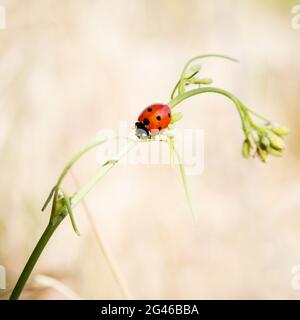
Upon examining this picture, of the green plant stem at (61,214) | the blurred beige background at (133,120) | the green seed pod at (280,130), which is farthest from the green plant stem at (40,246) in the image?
the blurred beige background at (133,120)

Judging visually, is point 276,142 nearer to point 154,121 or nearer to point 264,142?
point 264,142

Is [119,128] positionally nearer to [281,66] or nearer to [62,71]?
[62,71]

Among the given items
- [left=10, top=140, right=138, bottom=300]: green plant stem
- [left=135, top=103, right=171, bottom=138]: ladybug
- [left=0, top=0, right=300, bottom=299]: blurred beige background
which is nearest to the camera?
[left=10, top=140, right=138, bottom=300]: green plant stem

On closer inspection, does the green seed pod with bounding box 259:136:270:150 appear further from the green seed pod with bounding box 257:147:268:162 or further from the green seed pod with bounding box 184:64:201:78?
the green seed pod with bounding box 184:64:201:78

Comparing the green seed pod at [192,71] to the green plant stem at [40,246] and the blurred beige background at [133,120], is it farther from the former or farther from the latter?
the blurred beige background at [133,120]

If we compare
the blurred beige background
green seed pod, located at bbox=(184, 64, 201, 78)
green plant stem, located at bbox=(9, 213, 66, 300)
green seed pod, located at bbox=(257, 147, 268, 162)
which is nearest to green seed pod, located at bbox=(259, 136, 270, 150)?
green seed pod, located at bbox=(257, 147, 268, 162)

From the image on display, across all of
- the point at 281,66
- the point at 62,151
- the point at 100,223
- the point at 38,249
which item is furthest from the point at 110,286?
the point at 281,66

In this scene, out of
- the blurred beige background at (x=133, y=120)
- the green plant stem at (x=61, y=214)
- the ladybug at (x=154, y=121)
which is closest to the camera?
the green plant stem at (x=61, y=214)
